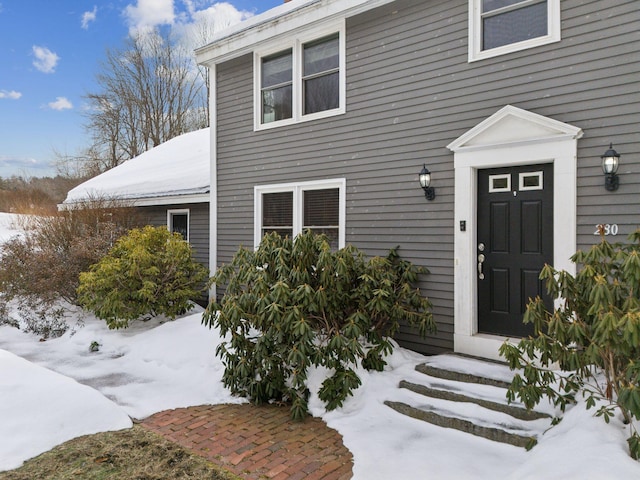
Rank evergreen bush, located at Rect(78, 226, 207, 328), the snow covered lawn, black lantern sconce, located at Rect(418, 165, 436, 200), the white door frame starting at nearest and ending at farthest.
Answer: the snow covered lawn, the white door frame, black lantern sconce, located at Rect(418, 165, 436, 200), evergreen bush, located at Rect(78, 226, 207, 328)

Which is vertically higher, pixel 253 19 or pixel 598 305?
pixel 253 19

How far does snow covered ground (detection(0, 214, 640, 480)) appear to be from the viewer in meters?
2.90

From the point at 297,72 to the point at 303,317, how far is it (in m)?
4.32

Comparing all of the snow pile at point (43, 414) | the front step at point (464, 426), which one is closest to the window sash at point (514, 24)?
the front step at point (464, 426)

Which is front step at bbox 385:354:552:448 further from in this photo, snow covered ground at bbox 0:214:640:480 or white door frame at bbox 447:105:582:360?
white door frame at bbox 447:105:582:360

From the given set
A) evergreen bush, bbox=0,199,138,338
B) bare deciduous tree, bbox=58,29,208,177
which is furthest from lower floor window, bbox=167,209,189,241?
bare deciduous tree, bbox=58,29,208,177

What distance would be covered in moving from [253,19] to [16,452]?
7.03 m

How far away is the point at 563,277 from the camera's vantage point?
128 inches

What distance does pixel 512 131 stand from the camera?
4.74m

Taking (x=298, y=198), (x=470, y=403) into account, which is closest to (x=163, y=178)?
(x=298, y=198)

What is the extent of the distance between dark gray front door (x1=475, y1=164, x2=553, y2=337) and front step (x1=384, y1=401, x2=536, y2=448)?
5.10 ft

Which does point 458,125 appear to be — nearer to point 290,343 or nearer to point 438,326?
point 438,326

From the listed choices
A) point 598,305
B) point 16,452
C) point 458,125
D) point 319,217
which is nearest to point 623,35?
point 458,125

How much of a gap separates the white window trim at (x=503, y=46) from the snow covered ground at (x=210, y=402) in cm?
360
